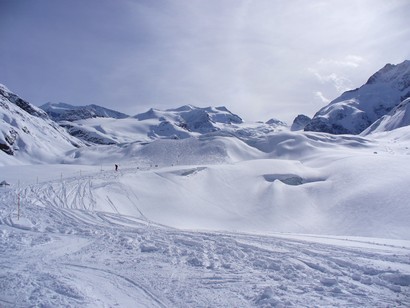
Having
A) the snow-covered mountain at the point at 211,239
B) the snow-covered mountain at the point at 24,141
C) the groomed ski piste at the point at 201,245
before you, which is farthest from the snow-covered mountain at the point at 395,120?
the snow-covered mountain at the point at 24,141

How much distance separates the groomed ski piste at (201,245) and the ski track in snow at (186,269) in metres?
0.04

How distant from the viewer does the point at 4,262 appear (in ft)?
34.1

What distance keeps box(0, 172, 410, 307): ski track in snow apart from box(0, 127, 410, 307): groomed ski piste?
4cm

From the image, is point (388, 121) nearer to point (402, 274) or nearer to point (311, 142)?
point (311, 142)

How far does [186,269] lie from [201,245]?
2.49 meters

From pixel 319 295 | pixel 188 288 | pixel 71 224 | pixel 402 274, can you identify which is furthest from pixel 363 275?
pixel 71 224

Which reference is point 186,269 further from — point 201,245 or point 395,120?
point 395,120

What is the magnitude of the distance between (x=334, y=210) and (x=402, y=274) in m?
22.1

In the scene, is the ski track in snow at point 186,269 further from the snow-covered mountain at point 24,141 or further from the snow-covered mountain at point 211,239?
the snow-covered mountain at point 24,141

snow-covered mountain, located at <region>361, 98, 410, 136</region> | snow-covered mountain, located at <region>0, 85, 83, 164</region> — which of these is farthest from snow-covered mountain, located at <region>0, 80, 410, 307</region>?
snow-covered mountain, located at <region>361, 98, 410, 136</region>

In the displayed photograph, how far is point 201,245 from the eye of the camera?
42.1ft

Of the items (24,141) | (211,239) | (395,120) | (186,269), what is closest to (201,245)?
(211,239)

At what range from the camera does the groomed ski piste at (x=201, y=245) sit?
27.8 ft

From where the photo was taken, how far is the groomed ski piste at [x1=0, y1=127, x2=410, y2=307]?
333 inches
